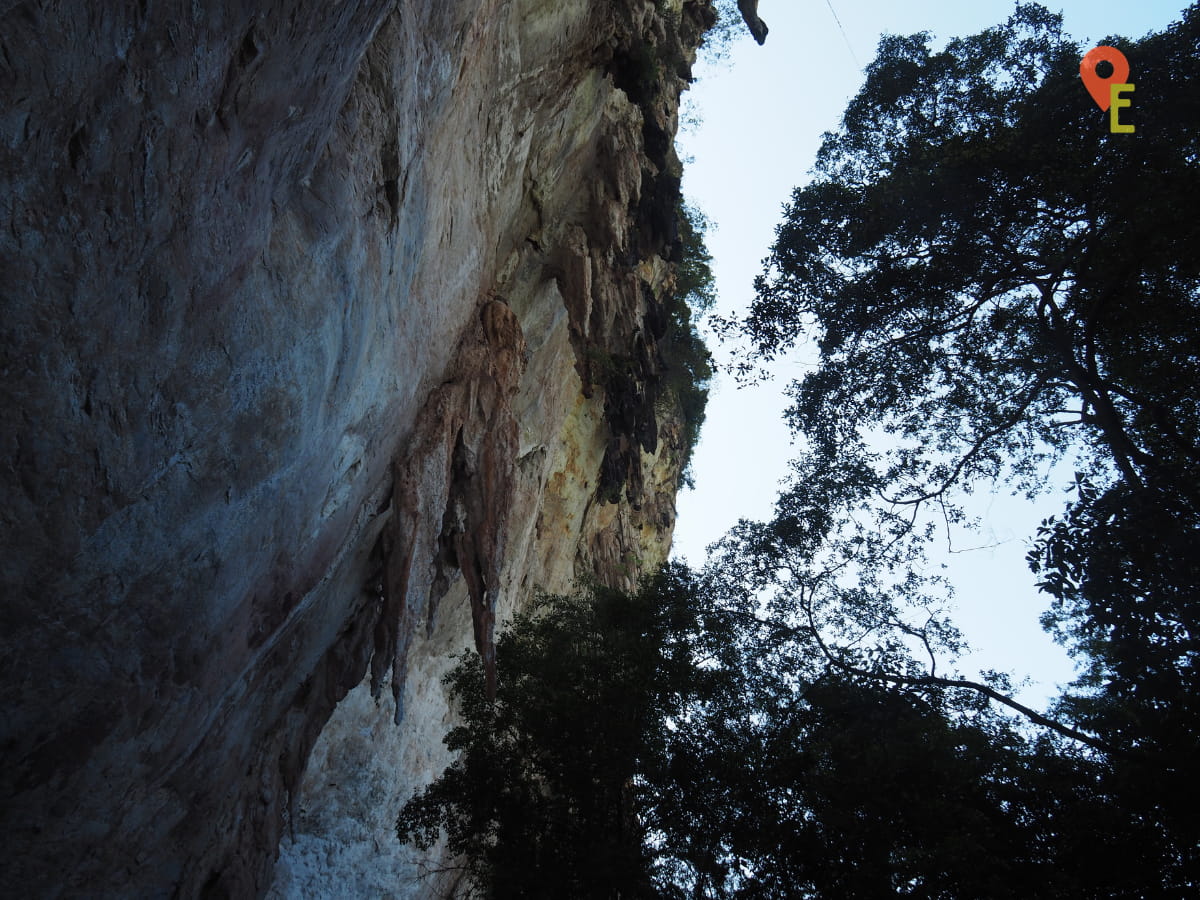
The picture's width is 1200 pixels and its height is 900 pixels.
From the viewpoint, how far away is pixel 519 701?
35.8 ft

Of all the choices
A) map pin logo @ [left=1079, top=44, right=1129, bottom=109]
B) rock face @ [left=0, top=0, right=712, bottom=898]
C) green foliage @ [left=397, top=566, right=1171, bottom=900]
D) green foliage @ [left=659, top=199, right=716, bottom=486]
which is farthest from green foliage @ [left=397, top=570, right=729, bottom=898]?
green foliage @ [left=659, top=199, right=716, bottom=486]

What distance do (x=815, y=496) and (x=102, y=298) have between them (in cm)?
1038

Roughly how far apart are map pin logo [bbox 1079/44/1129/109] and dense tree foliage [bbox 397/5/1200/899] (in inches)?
6.1

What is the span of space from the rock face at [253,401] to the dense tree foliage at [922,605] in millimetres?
2487

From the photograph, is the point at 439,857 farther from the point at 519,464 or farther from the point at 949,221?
the point at 949,221

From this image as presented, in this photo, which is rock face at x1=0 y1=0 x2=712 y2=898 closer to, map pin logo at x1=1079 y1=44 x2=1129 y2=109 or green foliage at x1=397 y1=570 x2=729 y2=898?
green foliage at x1=397 y1=570 x2=729 y2=898

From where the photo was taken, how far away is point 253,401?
5926 mm

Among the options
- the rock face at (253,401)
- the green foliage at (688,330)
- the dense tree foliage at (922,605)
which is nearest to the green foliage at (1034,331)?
the dense tree foliage at (922,605)

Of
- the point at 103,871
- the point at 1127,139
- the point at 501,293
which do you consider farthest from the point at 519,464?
the point at 1127,139

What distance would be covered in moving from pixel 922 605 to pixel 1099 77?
25.6 ft

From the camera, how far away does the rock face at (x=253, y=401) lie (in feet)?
14.0

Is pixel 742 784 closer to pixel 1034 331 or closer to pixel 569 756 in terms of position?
pixel 569 756

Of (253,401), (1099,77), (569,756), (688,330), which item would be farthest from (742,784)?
(688,330)

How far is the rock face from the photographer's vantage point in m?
4.27
